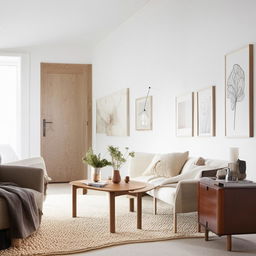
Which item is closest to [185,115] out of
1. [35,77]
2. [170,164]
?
[170,164]

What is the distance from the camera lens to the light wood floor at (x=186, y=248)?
362 centimetres

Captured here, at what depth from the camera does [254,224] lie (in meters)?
3.68

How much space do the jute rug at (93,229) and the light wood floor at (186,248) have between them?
118mm

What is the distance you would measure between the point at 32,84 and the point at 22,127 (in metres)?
0.89

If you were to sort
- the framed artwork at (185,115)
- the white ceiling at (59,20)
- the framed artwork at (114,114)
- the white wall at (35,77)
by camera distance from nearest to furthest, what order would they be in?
the framed artwork at (185,115) → the white ceiling at (59,20) → the framed artwork at (114,114) → the white wall at (35,77)

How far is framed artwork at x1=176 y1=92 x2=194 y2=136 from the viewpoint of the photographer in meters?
5.62

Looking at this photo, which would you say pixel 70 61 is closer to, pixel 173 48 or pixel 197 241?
pixel 173 48

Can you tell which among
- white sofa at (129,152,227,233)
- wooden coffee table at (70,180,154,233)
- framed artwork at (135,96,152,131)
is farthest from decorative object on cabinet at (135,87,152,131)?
wooden coffee table at (70,180,154,233)

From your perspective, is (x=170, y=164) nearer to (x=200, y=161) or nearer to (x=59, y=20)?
(x=200, y=161)

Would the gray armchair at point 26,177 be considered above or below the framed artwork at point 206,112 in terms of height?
below

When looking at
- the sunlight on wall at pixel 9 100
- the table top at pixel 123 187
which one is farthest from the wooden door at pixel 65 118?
the table top at pixel 123 187

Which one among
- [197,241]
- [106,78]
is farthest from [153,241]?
[106,78]

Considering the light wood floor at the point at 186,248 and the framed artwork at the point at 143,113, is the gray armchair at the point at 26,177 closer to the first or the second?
the light wood floor at the point at 186,248

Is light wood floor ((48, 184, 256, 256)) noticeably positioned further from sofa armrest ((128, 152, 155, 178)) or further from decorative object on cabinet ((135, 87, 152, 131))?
decorative object on cabinet ((135, 87, 152, 131))
